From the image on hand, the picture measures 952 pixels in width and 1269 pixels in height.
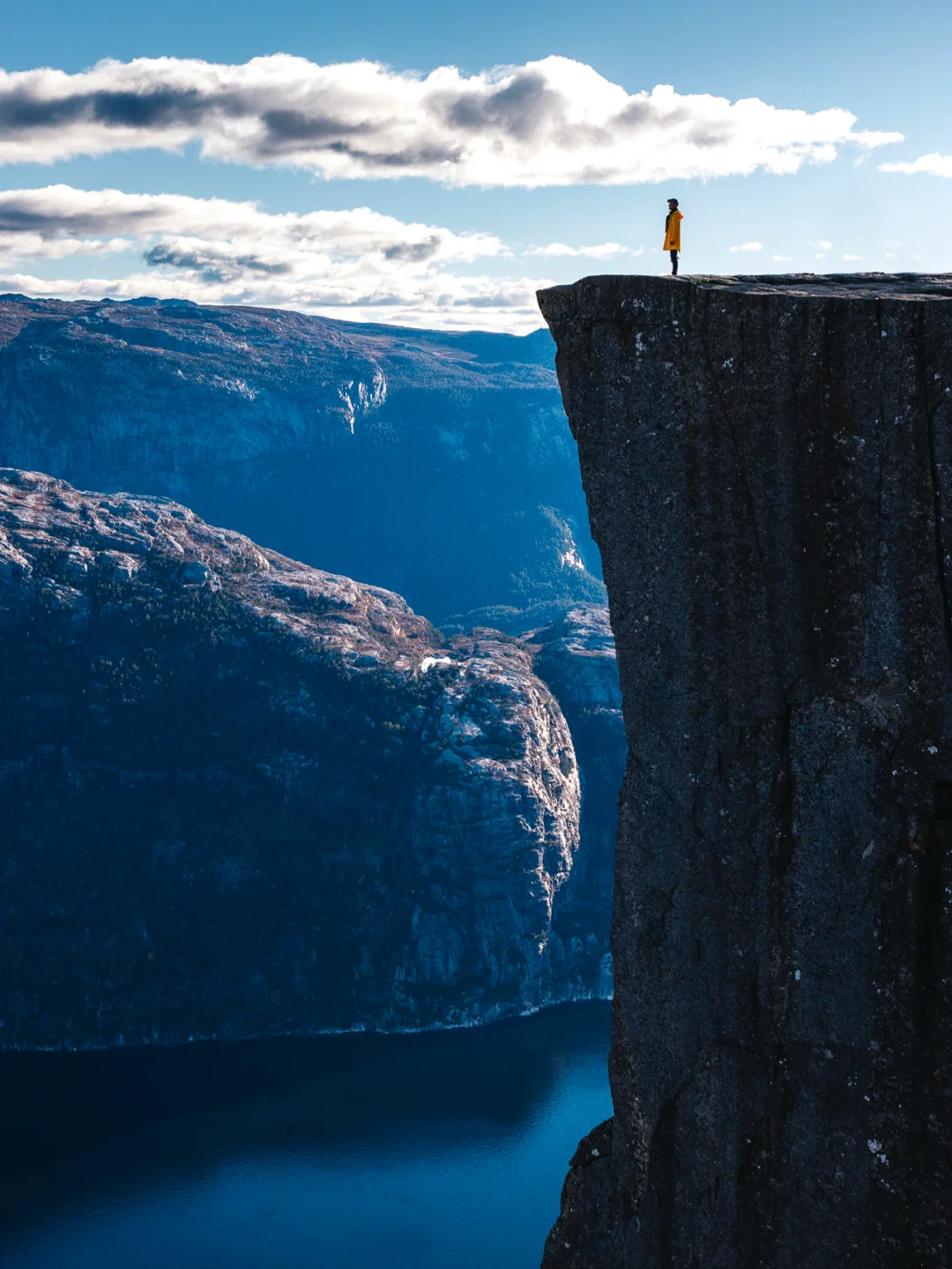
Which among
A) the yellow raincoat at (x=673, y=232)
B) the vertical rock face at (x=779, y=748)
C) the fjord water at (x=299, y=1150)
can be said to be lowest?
the fjord water at (x=299, y=1150)

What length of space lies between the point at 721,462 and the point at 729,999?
218 inches

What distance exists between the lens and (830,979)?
1203cm

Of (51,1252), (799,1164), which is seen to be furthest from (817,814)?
(51,1252)

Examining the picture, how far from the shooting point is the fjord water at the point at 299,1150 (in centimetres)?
12388

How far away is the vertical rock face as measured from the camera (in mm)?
11445

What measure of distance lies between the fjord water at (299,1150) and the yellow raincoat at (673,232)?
119 m

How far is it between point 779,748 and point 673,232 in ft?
25.7

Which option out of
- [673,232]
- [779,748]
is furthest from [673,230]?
[779,748]

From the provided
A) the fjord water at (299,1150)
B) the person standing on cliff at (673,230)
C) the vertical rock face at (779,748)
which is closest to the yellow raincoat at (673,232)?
the person standing on cliff at (673,230)

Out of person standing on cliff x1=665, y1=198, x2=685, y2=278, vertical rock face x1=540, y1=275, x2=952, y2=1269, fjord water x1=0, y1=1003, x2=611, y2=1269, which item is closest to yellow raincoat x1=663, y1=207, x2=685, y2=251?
person standing on cliff x1=665, y1=198, x2=685, y2=278

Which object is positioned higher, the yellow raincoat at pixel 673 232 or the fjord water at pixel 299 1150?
the yellow raincoat at pixel 673 232

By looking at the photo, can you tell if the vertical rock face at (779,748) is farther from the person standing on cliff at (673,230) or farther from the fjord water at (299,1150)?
the fjord water at (299,1150)

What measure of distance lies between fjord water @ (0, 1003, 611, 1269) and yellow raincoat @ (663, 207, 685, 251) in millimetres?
118692

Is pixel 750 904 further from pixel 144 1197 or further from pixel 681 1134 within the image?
pixel 144 1197
